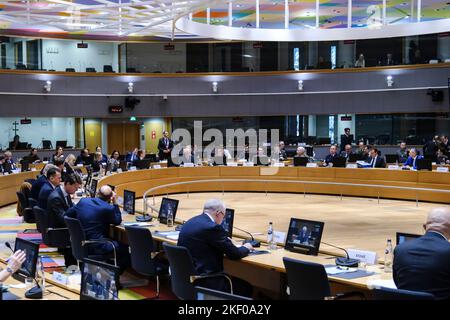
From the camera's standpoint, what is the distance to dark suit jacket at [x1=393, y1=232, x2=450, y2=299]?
4434 mm

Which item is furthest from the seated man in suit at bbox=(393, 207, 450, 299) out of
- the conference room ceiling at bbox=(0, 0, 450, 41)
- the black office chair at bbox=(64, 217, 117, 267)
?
the conference room ceiling at bbox=(0, 0, 450, 41)

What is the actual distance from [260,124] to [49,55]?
8.26 metres

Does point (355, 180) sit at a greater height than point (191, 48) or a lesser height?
lesser

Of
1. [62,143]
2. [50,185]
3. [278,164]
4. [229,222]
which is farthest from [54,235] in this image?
[62,143]

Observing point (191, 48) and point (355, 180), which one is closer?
point (355, 180)

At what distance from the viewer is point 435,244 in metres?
4.49

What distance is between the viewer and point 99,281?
4.45 m

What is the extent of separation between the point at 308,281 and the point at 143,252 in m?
2.51

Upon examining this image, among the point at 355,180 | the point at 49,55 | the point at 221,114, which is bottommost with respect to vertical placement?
the point at 355,180
